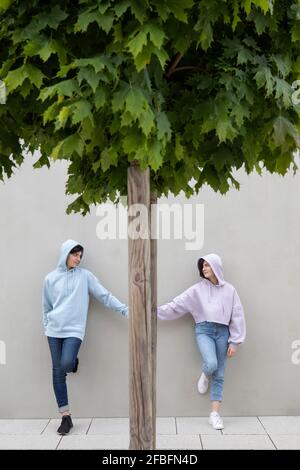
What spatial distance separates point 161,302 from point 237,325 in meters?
0.79

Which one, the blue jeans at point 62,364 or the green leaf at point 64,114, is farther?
the blue jeans at point 62,364

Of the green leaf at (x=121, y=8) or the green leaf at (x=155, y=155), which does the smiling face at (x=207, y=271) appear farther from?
the green leaf at (x=121, y=8)

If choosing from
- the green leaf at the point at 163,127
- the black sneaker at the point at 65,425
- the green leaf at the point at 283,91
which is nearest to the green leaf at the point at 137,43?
the green leaf at the point at 163,127

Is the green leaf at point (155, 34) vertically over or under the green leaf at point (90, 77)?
over

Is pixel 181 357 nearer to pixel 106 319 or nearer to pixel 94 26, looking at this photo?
pixel 106 319

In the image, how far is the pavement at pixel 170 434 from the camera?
5258 mm

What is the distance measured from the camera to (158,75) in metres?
2.15

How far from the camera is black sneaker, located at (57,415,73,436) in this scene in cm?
559

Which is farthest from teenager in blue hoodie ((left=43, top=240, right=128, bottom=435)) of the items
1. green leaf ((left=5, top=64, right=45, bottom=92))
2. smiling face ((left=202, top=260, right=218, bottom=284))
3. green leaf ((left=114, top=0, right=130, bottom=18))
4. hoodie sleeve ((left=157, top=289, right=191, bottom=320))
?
green leaf ((left=114, top=0, right=130, bottom=18))

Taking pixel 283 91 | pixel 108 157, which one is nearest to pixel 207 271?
pixel 108 157

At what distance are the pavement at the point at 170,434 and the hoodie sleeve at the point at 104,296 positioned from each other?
1.11 meters

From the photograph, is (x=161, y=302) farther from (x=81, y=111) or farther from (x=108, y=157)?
(x=81, y=111)

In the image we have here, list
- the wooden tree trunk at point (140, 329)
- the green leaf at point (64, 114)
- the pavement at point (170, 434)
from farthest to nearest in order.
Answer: the pavement at point (170, 434) < the wooden tree trunk at point (140, 329) < the green leaf at point (64, 114)

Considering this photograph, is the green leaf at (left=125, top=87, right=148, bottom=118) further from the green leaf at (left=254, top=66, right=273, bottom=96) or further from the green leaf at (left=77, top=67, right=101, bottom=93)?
the green leaf at (left=254, top=66, right=273, bottom=96)
